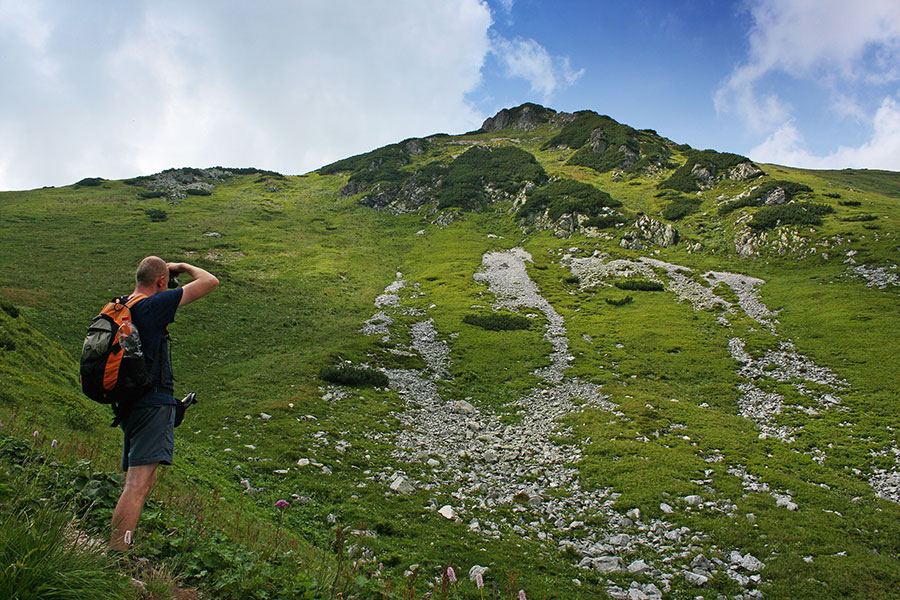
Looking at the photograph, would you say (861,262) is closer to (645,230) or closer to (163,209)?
(645,230)

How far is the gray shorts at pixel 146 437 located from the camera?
5621 mm

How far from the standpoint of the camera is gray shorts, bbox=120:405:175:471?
18.4 feet

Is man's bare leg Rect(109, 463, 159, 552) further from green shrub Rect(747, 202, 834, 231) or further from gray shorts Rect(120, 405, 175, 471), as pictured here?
green shrub Rect(747, 202, 834, 231)

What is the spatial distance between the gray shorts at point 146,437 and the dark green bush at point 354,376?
64.6ft

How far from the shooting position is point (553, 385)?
91.2 feet

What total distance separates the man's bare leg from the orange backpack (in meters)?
0.84

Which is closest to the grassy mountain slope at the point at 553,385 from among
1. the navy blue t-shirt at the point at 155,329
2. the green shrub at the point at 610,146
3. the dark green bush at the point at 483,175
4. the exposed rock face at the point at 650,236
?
the exposed rock face at the point at 650,236

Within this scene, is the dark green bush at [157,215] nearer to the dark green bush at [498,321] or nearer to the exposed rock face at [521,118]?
the dark green bush at [498,321]

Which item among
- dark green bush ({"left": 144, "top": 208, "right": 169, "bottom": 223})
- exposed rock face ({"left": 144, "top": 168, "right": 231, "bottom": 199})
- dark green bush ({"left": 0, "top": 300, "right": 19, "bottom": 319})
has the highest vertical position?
exposed rock face ({"left": 144, "top": 168, "right": 231, "bottom": 199})

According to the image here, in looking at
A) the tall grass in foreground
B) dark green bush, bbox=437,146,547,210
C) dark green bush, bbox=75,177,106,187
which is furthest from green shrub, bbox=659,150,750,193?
dark green bush, bbox=75,177,106,187

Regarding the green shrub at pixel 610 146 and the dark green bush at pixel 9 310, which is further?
the green shrub at pixel 610 146

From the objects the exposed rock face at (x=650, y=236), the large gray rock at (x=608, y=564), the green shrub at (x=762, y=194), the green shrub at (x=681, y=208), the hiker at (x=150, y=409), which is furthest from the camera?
the green shrub at (x=681, y=208)

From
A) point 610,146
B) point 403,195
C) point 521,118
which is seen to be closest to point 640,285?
point 403,195

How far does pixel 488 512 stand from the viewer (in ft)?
44.0
